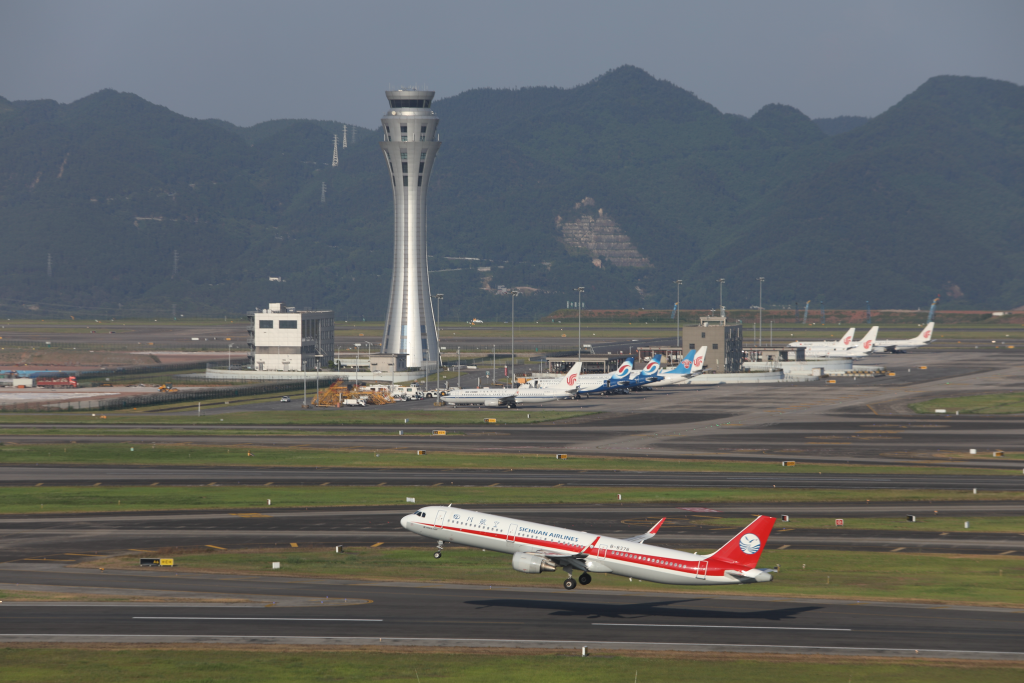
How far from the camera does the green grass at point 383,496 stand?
3339 inches

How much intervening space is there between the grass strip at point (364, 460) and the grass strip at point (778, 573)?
35324 millimetres

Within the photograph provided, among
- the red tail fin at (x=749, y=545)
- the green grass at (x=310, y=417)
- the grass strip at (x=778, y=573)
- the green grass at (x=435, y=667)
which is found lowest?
the green grass at (x=435, y=667)

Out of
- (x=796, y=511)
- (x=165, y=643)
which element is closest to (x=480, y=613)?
(x=165, y=643)

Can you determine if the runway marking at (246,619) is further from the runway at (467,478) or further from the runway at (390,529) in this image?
the runway at (467,478)

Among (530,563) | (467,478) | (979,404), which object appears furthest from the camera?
(979,404)

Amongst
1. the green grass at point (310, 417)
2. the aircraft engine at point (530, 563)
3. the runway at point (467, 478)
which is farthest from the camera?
the green grass at point (310, 417)

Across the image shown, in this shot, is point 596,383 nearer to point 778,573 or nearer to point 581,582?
point 778,573

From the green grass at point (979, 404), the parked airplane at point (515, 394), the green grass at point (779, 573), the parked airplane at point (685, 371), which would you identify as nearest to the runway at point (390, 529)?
the green grass at point (779, 573)

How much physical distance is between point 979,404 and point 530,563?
5031 inches

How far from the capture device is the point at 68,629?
171 feet

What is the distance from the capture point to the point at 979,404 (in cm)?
16200

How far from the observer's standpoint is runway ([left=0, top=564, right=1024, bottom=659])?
50.9 m

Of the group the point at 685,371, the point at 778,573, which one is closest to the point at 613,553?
the point at 778,573

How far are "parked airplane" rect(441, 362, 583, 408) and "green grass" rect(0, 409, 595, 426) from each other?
11.5 feet
